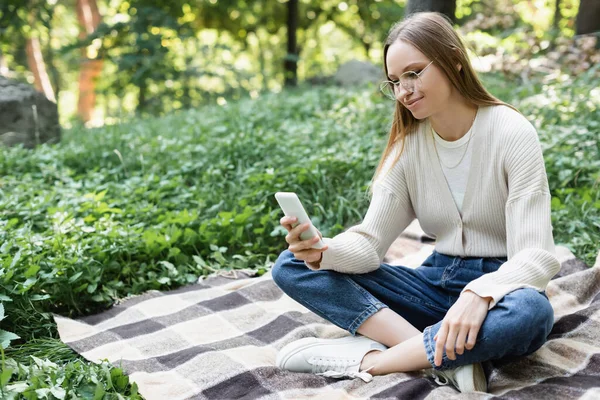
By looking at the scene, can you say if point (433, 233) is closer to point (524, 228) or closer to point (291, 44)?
point (524, 228)

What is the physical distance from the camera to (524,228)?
189cm

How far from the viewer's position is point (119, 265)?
3.00 m

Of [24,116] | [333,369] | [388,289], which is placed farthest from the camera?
[24,116]

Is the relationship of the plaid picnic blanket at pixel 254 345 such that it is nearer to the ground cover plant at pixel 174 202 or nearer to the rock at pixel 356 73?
the ground cover plant at pixel 174 202

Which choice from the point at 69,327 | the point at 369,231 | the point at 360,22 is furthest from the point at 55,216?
the point at 360,22

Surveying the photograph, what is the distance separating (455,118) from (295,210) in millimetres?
694

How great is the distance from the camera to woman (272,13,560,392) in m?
1.87

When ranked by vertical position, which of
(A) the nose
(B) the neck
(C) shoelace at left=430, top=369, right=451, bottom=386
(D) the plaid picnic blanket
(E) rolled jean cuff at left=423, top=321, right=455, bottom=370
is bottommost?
(D) the plaid picnic blanket

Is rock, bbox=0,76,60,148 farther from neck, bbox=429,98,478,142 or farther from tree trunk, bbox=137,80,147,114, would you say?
neck, bbox=429,98,478,142

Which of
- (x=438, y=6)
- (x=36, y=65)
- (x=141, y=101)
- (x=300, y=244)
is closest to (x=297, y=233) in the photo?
(x=300, y=244)

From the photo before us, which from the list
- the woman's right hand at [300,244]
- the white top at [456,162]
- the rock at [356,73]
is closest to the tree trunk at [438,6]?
the white top at [456,162]

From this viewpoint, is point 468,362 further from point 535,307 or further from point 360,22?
point 360,22

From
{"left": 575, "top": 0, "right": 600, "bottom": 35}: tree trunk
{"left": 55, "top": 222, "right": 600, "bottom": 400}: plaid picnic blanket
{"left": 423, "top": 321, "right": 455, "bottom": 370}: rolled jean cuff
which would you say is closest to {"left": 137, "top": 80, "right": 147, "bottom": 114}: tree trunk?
{"left": 575, "top": 0, "right": 600, "bottom": 35}: tree trunk

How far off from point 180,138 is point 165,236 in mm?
2117
